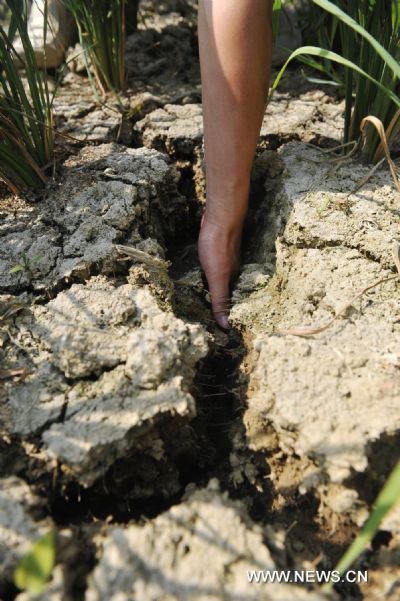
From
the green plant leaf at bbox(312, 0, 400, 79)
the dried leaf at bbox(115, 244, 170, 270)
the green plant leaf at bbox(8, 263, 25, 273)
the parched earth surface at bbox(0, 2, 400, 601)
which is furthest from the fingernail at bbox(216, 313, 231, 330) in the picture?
the green plant leaf at bbox(312, 0, 400, 79)

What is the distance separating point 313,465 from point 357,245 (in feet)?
1.90

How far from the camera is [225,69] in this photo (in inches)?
47.9

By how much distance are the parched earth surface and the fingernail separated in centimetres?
3

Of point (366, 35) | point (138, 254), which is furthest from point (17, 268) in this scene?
point (366, 35)

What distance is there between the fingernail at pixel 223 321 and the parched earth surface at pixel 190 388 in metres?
0.03

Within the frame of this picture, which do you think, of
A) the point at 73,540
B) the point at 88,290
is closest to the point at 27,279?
the point at 88,290

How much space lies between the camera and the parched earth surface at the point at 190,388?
0.78 meters

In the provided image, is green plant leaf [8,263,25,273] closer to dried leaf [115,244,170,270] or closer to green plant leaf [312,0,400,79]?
dried leaf [115,244,170,270]

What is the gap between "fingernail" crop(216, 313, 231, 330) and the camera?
1.30 m

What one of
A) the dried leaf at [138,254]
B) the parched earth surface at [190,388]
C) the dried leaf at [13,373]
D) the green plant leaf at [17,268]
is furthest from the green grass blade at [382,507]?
the green plant leaf at [17,268]

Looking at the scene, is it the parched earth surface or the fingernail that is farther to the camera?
the fingernail

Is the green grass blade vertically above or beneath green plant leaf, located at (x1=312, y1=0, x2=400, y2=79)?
beneath

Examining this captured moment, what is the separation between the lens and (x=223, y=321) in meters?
1.31

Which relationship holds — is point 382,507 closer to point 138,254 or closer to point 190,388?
point 190,388
